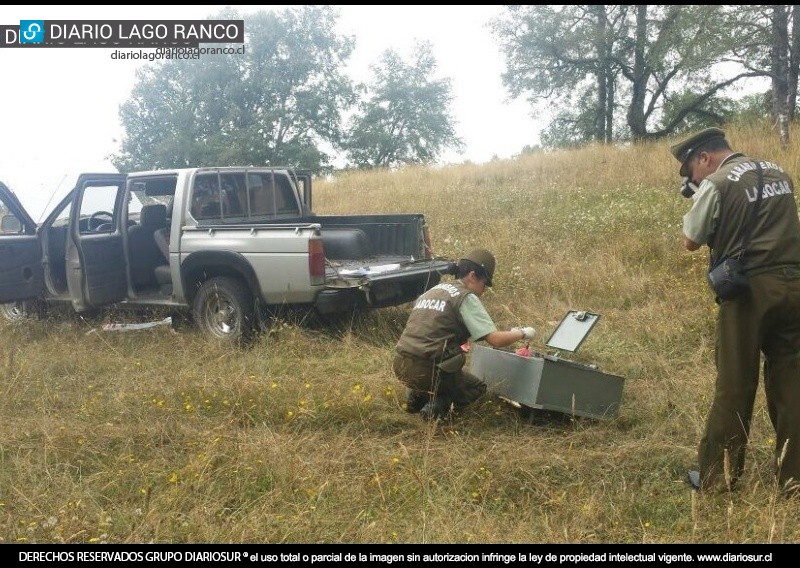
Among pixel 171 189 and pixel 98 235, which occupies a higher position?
pixel 171 189

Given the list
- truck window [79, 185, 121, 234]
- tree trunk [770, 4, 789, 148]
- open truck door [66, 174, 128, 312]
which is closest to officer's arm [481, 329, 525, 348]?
open truck door [66, 174, 128, 312]

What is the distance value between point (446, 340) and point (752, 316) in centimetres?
181

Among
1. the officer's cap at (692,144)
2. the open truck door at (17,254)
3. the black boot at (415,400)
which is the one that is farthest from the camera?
the open truck door at (17,254)

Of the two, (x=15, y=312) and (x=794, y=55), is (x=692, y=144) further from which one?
(x=794, y=55)

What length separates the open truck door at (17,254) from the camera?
6.89 meters

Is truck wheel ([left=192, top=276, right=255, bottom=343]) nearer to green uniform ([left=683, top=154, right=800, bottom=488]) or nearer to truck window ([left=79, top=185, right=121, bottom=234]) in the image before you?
truck window ([left=79, top=185, right=121, bottom=234])

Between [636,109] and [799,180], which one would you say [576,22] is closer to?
[636,109]

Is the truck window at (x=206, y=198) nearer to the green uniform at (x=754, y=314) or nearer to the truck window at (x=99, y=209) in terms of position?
the truck window at (x=99, y=209)

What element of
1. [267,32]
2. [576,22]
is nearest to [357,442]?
[576,22]

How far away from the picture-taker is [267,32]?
32.9 metres

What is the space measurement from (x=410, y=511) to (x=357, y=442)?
1001mm

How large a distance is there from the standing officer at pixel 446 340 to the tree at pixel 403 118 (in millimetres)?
31438

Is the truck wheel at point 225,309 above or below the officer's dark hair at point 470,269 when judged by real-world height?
below

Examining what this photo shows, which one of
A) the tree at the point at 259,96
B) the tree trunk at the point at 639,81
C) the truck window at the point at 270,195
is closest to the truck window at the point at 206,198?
the truck window at the point at 270,195
